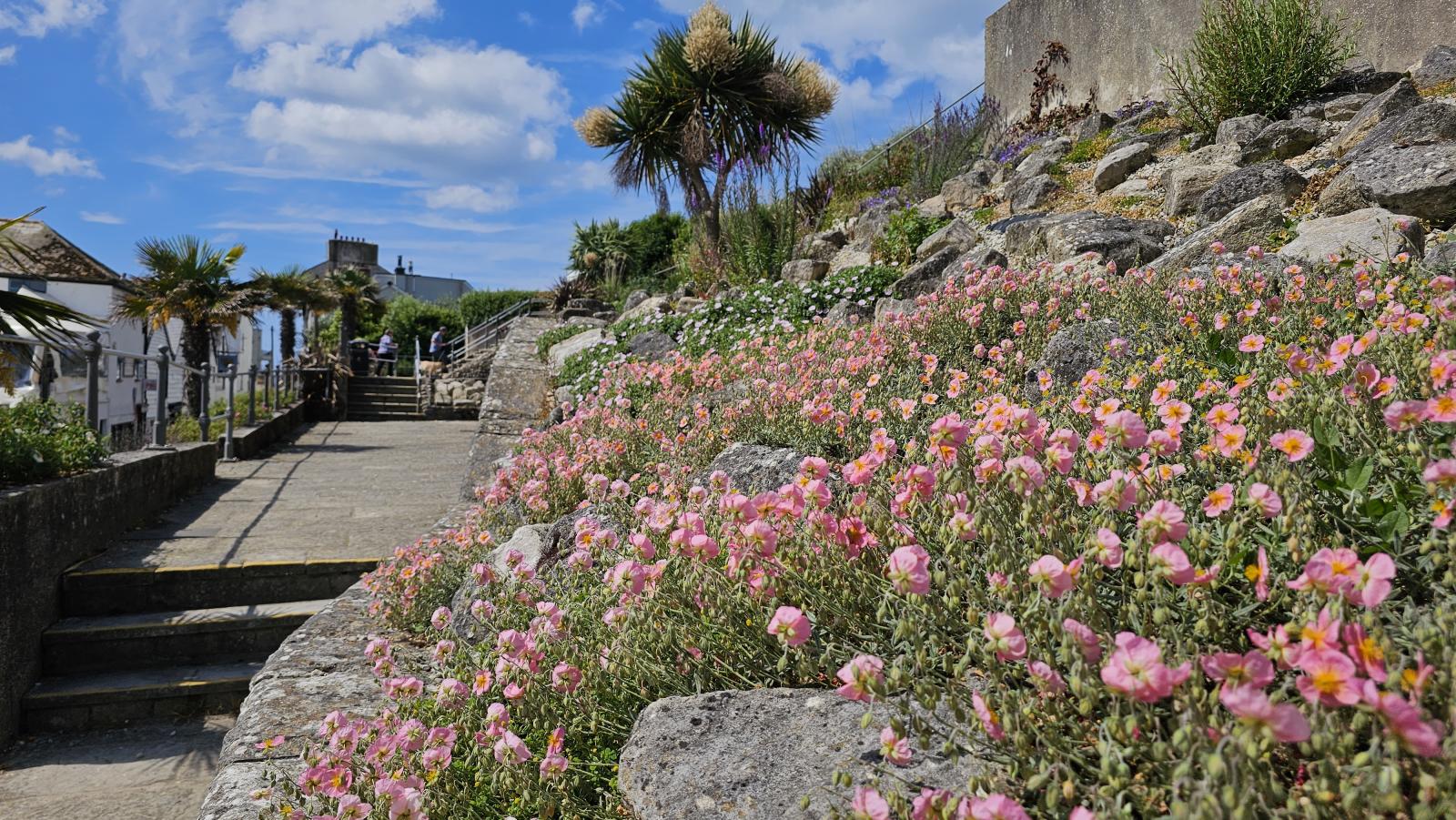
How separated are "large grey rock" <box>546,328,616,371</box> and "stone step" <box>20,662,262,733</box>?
574cm

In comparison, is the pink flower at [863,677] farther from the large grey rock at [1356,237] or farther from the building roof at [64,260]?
the building roof at [64,260]

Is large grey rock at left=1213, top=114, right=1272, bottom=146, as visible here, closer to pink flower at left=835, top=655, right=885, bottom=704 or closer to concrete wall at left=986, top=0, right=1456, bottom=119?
concrete wall at left=986, top=0, right=1456, bottom=119

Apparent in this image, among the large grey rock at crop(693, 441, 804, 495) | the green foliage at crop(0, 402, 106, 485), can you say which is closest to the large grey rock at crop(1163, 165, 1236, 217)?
the large grey rock at crop(693, 441, 804, 495)

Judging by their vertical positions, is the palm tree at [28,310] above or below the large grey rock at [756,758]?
above

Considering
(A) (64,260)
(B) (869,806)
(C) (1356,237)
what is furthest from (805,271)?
(A) (64,260)

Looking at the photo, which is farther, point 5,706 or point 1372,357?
point 5,706

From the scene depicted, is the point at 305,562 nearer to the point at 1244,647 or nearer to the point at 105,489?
the point at 105,489

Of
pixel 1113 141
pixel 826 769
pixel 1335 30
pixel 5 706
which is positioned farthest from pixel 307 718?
pixel 1335 30

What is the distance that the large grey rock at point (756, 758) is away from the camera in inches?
57.7

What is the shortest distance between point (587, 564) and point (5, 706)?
4.35 meters

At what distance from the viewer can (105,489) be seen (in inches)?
243

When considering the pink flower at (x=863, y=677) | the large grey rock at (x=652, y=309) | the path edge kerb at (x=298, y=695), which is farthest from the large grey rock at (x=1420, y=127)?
the large grey rock at (x=652, y=309)

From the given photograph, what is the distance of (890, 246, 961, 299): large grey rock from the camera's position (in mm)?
6570

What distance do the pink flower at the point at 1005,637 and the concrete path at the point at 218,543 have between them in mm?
3888
